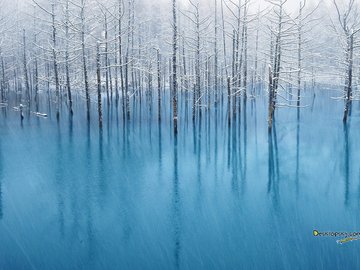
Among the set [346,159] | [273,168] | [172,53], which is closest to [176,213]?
[273,168]

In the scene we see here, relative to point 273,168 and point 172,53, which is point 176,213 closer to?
point 273,168

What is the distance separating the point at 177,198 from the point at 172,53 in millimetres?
18663

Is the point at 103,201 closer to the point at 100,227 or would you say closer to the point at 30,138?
the point at 100,227

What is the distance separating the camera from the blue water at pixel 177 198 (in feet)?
26.0

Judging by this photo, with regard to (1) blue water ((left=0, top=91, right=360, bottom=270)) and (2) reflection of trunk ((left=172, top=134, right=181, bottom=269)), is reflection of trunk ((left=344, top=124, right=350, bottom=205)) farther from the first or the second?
(2) reflection of trunk ((left=172, top=134, right=181, bottom=269))

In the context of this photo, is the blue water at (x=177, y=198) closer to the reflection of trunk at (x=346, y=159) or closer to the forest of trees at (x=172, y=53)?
the reflection of trunk at (x=346, y=159)

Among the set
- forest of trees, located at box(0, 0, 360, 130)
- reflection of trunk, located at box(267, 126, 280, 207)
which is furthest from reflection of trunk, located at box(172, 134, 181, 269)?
forest of trees, located at box(0, 0, 360, 130)

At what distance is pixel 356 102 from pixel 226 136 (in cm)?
2376

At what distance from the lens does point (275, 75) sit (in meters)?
22.1

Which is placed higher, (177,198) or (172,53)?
(172,53)

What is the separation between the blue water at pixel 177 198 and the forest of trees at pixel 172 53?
3831mm

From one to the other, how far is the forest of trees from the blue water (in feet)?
12.6

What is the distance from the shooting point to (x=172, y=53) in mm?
28391

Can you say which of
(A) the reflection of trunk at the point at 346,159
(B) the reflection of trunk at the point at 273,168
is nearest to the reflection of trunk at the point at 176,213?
(B) the reflection of trunk at the point at 273,168
